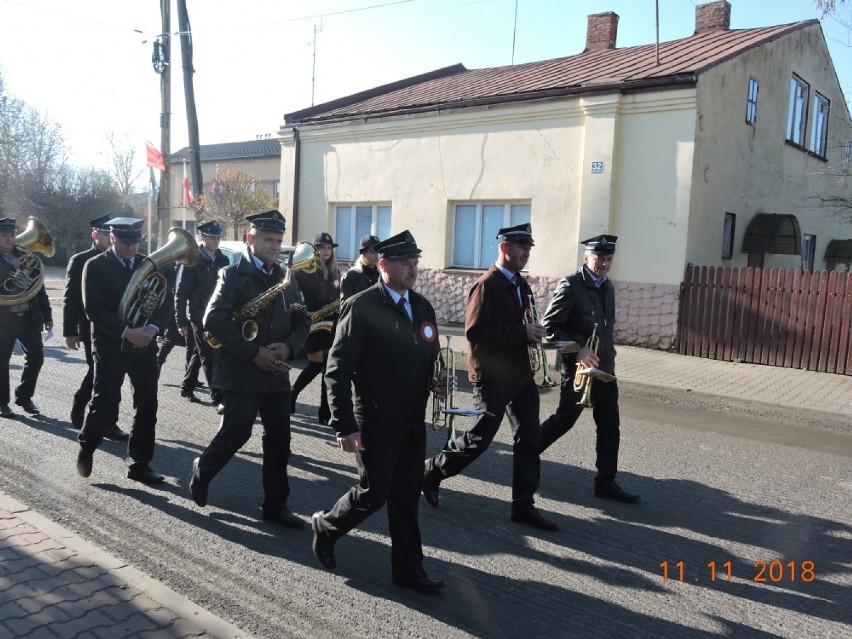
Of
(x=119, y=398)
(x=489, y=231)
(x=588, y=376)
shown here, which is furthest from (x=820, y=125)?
(x=119, y=398)

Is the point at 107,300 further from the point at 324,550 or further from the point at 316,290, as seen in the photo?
the point at 324,550

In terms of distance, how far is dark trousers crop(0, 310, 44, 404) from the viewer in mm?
7180

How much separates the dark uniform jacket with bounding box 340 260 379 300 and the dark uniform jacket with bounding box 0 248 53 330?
3.21m

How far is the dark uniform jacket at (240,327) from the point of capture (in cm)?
452

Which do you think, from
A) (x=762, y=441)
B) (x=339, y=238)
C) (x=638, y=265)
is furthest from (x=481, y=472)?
(x=339, y=238)

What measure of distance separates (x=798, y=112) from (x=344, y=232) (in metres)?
11.9

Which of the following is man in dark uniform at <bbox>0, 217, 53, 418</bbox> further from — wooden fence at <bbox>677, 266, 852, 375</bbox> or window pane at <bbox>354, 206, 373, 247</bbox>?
window pane at <bbox>354, 206, 373, 247</bbox>

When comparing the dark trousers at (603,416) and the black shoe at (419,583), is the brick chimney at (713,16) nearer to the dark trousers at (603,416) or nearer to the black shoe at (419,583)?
the dark trousers at (603,416)

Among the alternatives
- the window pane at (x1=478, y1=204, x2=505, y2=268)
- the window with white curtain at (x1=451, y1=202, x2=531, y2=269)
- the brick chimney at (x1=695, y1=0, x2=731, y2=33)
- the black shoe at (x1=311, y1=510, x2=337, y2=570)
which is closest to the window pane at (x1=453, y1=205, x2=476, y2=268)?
the window with white curtain at (x1=451, y1=202, x2=531, y2=269)

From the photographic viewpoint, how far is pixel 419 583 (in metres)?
3.78

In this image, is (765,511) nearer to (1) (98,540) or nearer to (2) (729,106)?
(1) (98,540)

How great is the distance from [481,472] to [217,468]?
7.43ft

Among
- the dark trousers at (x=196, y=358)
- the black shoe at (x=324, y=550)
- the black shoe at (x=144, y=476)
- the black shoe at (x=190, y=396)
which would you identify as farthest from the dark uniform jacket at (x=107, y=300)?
the black shoe at (x=190, y=396)

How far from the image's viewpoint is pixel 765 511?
206 inches
